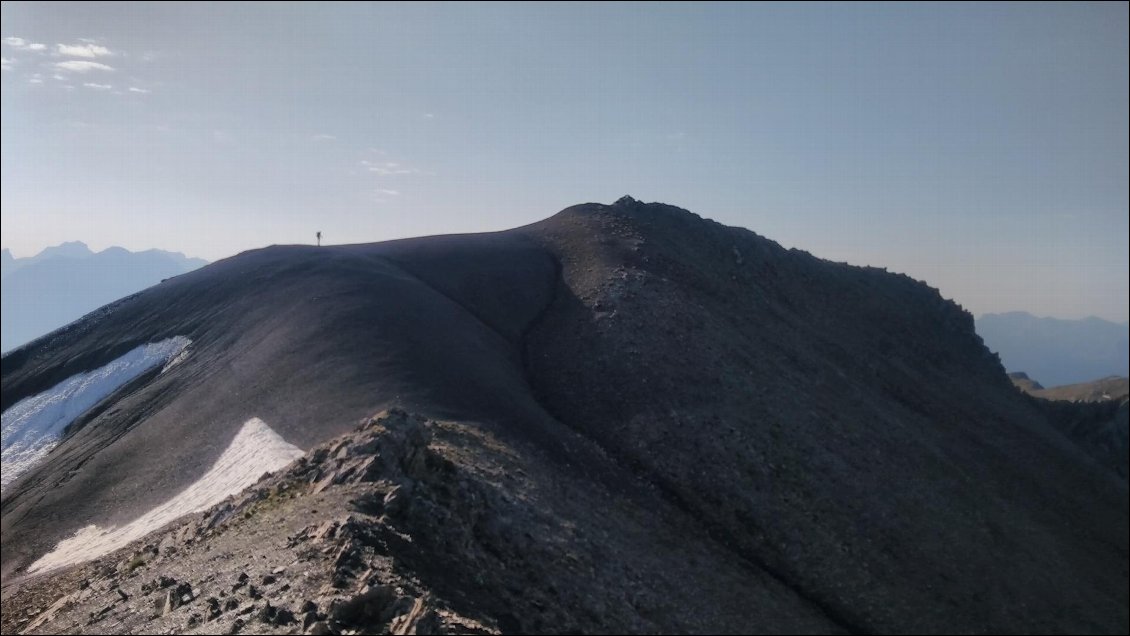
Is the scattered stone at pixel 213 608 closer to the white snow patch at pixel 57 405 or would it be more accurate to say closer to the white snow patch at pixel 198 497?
the white snow patch at pixel 198 497

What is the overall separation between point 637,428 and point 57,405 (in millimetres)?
30012

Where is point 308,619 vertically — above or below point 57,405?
above

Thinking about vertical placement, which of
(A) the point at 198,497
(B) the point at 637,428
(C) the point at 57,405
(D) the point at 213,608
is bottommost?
(A) the point at 198,497

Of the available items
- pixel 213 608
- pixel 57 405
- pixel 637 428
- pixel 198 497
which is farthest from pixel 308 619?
pixel 57 405

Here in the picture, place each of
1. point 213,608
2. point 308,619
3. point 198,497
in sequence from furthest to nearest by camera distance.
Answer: point 198,497 < point 213,608 < point 308,619

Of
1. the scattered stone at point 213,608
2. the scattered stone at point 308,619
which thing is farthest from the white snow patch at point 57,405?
the scattered stone at point 308,619

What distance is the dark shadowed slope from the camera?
24.3m

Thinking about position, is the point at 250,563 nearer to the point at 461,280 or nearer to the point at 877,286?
the point at 461,280

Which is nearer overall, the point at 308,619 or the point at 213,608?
the point at 308,619

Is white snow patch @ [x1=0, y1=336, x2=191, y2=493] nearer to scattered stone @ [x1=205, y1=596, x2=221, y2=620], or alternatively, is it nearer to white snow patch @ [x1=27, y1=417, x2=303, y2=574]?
white snow patch @ [x1=27, y1=417, x2=303, y2=574]

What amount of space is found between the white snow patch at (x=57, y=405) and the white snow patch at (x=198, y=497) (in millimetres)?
11602

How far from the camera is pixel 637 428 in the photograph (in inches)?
1273

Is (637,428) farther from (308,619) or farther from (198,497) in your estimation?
(308,619)

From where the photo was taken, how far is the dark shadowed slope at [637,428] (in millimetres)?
24312
